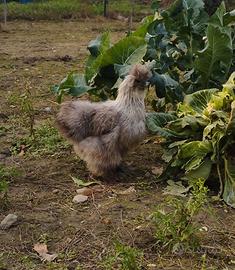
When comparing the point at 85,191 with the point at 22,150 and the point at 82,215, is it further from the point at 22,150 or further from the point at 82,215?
the point at 22,150

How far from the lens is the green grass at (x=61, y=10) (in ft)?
41.9

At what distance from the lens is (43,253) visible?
3.19 m

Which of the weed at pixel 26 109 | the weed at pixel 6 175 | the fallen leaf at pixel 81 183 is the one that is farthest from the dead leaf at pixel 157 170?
the weed at pixel 26 109

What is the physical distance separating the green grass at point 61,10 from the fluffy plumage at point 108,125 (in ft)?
29.5

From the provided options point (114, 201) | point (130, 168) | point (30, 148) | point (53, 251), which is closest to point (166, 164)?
point (130, 168)

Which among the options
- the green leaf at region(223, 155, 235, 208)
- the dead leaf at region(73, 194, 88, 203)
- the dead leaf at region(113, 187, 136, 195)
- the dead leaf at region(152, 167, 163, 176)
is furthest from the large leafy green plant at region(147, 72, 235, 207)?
the dead leaf at region(73, 194, 88, 203)

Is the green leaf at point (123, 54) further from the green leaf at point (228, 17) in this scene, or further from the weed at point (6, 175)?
the weed at point (6, 175)

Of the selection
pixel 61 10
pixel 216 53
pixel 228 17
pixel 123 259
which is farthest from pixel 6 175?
pixel 61 10

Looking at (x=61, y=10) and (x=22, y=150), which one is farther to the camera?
(x=61, y=10)

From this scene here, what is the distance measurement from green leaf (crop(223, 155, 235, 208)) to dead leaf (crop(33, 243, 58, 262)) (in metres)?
1.24

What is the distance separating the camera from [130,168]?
4441mm

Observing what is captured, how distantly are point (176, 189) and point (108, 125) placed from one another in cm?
64

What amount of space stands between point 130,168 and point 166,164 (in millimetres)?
275

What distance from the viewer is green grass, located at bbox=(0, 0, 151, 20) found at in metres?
12.8
